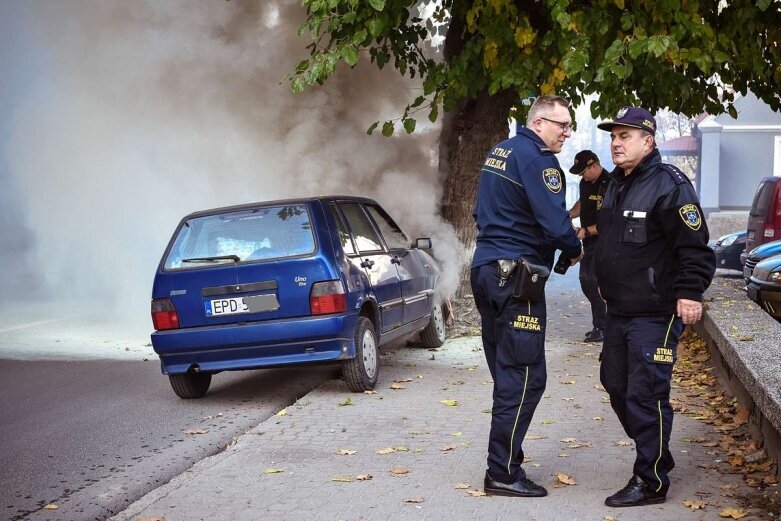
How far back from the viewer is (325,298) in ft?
25.3

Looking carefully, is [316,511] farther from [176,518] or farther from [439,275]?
[439,275]

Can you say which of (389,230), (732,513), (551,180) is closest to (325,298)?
(389,230)

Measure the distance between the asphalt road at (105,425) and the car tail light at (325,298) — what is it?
868 millimetres

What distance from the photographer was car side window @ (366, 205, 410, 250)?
9.54m

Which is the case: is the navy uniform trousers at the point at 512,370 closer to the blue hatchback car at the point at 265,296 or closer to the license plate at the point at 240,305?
the blue hatchback car at the point at 265,296

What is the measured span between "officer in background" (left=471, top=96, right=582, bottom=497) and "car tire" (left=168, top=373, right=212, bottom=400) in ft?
12.2

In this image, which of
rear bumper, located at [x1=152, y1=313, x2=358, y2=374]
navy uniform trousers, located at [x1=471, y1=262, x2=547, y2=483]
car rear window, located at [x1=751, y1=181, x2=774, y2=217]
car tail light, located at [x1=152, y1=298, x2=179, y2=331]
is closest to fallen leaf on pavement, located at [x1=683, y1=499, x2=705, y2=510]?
navy uniform trousers, located at [x1=471, y1=262, x2=547, y2=483]

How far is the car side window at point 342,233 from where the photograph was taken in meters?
8.21

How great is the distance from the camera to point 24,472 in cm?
609

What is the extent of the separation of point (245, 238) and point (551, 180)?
3662mm

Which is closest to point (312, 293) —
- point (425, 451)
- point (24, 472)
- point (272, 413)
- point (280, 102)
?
point (272, 413)

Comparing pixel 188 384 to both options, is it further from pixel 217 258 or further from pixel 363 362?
pixel 363 362

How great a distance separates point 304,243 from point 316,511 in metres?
3.30

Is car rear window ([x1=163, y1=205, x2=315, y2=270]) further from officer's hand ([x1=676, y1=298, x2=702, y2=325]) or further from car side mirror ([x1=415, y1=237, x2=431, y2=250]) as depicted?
officer's hand ([x1=676, y1=298, x2=702, y2=325])
